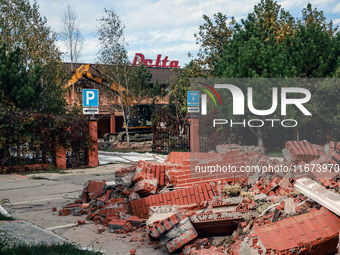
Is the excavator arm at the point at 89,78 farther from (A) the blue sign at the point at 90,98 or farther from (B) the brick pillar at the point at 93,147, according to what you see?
(A) the blue sign at the point at 90,98

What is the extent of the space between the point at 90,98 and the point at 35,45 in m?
9.58

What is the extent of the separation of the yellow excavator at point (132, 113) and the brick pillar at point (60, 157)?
12101 millimetres

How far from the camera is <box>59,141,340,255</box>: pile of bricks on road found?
473 centimetres

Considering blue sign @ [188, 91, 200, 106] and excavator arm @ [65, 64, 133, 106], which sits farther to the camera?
excavator arm @ [65, 64, 133, 106]

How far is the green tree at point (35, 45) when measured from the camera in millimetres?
21828

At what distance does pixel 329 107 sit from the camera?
20.7 meters

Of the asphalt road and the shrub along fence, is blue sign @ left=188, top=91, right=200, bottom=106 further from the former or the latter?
the shrub along fence

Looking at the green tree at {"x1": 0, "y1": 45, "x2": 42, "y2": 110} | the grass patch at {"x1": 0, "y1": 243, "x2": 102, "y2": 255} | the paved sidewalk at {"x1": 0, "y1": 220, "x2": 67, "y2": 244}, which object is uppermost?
the green tree at {"x1": 0, "y1": 45, "x2": 42, "y2": 110}

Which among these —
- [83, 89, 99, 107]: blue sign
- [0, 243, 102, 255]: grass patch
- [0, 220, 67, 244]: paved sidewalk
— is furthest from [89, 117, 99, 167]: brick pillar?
[0, 243, 102, 255]: grass patch

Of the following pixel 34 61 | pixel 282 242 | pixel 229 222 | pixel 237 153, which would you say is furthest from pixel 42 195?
pixel 34 61

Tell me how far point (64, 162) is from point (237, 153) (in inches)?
376

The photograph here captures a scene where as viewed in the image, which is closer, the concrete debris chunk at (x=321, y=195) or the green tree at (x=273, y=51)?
the concrete debris chunk at (x=321, y=195)

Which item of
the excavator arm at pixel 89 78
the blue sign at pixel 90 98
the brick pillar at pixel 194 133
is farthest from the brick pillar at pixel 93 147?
the excavator arm at pixel 89 78

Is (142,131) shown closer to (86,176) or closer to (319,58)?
Answer: (319,58)
